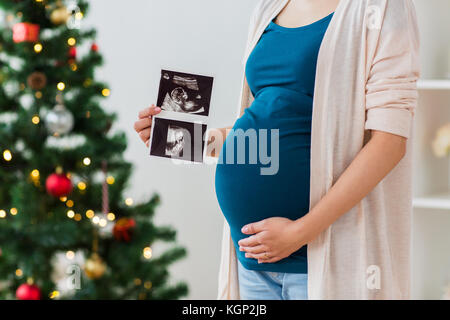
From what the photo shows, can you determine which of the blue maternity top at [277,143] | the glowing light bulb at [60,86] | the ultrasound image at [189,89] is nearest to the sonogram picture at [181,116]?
the ultrasound image at [189,89]

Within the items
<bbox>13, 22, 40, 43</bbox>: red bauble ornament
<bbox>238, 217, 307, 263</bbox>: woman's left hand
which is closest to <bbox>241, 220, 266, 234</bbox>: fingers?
<bbox>238, 217, 307, 263</bbox>: woman's left hand

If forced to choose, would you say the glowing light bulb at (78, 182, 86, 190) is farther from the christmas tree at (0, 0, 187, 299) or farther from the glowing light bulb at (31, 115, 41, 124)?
the glowing light bulb at (31, 115, 41, 124)

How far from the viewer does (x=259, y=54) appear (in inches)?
43.1

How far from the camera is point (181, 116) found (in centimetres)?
116

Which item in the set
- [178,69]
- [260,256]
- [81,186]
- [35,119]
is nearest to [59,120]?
[35,119]

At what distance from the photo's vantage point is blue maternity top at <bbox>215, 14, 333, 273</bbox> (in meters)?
1.00

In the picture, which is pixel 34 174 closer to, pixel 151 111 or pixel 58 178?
pixel 58 178

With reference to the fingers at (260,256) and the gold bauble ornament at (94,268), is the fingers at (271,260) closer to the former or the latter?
the fingers at (260,256)

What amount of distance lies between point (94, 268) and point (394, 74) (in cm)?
72

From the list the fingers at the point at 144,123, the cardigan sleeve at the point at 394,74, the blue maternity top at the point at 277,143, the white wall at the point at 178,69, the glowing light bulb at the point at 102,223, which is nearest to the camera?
the cardigan sleeve at the point at 394,74

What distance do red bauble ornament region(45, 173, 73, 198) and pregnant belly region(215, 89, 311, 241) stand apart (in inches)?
13.5

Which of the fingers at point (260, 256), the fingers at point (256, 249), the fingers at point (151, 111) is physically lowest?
the fingers at point (260, 256)

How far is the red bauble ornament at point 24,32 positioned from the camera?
105 cm
